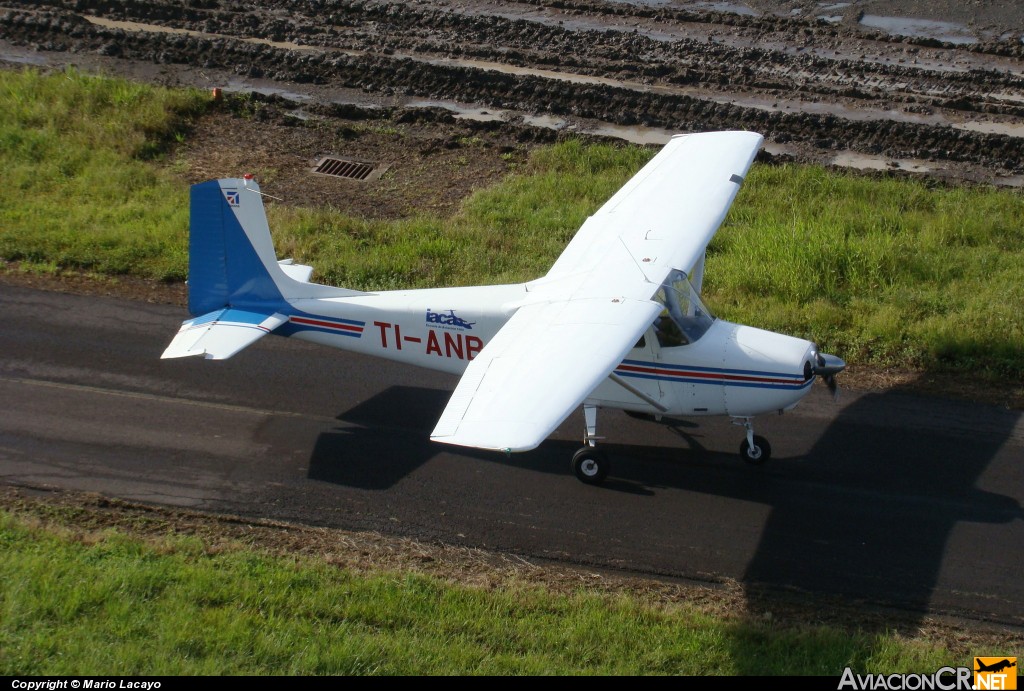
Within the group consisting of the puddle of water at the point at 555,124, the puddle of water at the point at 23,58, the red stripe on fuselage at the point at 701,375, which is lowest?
the red stripe on fuselage at the point at 701,375

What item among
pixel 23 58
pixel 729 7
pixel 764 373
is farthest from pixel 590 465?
pixel 729 7

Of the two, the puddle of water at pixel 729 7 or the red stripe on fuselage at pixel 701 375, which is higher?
the puddle of water at pixel 729 7

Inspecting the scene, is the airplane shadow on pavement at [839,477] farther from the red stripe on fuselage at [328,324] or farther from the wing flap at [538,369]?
the wing flap at [538,369]

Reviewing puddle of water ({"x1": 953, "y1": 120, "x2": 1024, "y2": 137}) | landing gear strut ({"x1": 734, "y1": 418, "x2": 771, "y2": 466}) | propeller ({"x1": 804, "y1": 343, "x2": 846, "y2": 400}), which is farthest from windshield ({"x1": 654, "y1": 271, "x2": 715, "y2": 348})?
puddle of water ({"x1": 953, "y1": 120, "x2": 1024, "y2": 137})

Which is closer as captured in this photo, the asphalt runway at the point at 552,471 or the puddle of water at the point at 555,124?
the asphalt runway at the point at 552,471

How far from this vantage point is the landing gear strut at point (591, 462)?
1034 cm

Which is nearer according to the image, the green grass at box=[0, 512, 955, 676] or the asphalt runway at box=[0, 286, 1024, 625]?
the green grass at box=[0, 512, 955, 676]

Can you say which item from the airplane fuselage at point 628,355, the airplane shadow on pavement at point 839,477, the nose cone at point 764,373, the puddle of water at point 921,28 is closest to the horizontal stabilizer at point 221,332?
the airplane fuselage at point 628,355

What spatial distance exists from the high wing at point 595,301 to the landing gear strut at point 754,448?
6.26 ft

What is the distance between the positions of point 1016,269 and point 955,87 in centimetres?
845

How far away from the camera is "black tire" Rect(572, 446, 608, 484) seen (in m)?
10.3

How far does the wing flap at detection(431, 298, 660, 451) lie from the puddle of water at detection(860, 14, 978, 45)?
1837cm

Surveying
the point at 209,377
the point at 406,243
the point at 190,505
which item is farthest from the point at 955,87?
the point at 190,505

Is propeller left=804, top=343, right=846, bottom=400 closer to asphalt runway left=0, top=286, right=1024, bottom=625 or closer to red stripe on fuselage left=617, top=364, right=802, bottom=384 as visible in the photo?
red stripe on fuselage left=617, top=364, right=802, bottom=384
